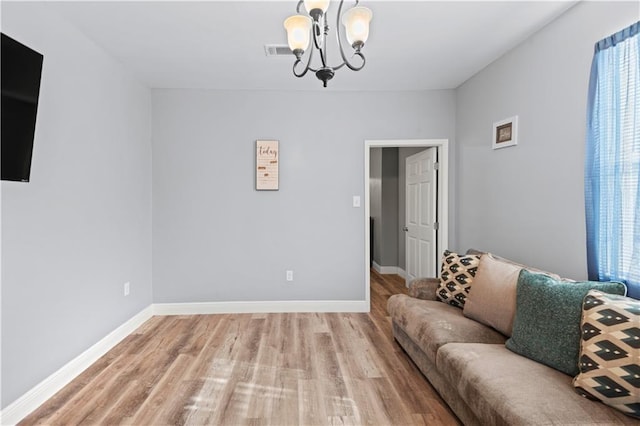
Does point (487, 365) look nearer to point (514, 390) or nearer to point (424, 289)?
→ point (514, 390)

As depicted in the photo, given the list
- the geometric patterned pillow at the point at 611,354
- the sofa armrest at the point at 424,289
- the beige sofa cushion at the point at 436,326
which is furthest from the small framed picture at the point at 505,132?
the geometric patterned pillow at the point at 611,354

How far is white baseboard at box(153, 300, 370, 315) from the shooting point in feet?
12.5

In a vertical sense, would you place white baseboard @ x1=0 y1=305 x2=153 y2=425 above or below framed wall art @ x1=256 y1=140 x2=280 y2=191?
below

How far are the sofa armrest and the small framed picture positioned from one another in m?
1.35

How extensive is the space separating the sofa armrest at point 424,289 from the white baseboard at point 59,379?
2.72m

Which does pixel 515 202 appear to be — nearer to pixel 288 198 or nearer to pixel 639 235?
pixel 639 235

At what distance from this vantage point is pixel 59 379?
229cm

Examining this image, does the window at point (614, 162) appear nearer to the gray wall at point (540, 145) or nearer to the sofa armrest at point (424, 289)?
the gray wall at point (540, 145)

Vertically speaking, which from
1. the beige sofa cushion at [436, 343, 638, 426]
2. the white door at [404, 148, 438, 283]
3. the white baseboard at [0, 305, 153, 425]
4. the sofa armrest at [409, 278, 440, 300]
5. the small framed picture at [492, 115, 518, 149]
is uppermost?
the small framed picture at [492, 115, 518, 149]

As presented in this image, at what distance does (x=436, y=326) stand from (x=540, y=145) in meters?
1.58

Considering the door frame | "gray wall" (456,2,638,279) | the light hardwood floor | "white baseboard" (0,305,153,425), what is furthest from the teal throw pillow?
"white baseboard" (0,305,153,425)

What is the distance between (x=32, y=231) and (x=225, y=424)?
5.60ft

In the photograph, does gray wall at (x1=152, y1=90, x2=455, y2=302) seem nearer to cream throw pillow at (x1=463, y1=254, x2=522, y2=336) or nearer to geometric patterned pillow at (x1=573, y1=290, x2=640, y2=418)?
cream throw pillow at (x1=463, y1=254, x2=522, y2=336)

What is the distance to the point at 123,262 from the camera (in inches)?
126
